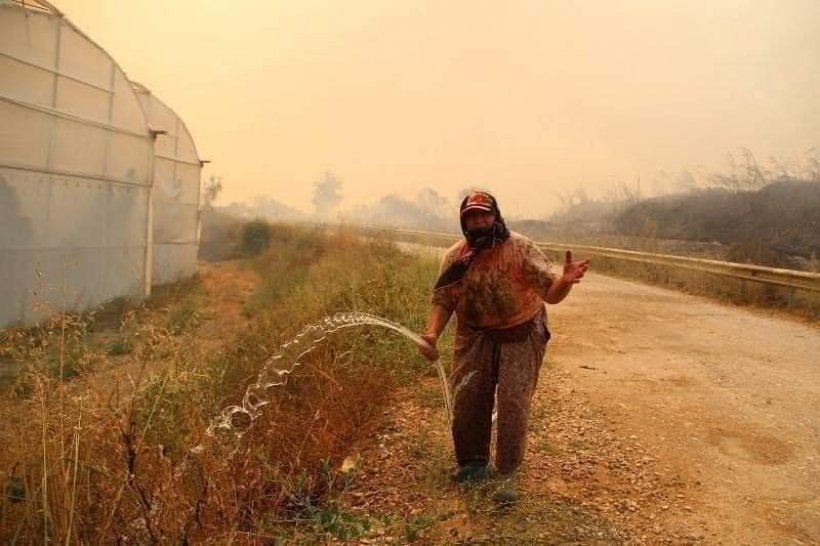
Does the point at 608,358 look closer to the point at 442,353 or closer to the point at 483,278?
the point at 442,353

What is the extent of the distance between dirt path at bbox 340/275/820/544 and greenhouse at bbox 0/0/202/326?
595 centimetres

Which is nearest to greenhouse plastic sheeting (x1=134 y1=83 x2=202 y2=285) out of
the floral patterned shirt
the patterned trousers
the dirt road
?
the dirt road

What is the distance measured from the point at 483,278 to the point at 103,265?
10.2 m

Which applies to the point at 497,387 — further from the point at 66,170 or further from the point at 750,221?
the point at 750,221

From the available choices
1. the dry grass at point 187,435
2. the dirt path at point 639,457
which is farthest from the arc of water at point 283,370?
the dirt path at point 639,457

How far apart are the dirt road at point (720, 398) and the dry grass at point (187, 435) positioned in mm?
2110

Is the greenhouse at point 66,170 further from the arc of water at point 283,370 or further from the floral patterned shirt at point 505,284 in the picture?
the floral patterned shirt at point 505,284

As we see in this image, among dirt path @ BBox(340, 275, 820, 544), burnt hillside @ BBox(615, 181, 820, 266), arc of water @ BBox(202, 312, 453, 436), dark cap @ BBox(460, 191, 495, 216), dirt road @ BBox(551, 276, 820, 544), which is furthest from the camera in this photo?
burnt hillside @ BBox(615, 181, 820, 266)

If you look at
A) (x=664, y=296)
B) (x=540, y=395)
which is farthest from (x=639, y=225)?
(x=540, y=395)

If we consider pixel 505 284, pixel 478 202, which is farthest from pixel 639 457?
pixel 478 202

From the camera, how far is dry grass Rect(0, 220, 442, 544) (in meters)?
2.77

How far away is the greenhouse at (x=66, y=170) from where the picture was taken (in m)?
9.69

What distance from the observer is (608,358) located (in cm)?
772

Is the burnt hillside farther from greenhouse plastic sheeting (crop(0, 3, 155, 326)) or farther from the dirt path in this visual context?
greenhouse plastic sheeting (crop(0, 3, 155, 326))
